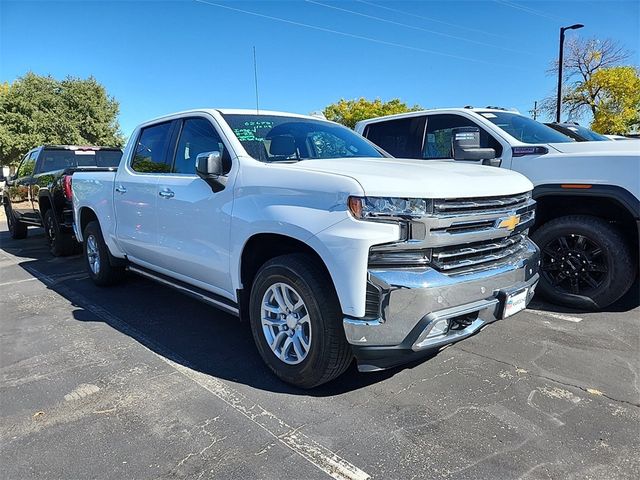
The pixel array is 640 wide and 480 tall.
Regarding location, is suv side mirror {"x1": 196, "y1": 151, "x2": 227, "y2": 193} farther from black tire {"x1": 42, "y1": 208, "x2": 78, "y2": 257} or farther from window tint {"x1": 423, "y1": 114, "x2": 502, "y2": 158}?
black tire {"x1": 42, "y1": 208, "x2": 78, "y2": 257}

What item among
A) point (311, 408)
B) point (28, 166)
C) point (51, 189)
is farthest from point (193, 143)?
point (28, 166)

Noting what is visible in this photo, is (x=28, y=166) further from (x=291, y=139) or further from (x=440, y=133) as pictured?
(x=440, y=133)

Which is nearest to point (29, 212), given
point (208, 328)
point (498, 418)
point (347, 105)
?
point (208, 328)

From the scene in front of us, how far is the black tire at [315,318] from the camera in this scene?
9.30 feet

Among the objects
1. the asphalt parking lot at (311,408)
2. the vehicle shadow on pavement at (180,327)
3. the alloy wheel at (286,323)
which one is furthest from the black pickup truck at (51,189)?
the alloy wheel at (286,323)

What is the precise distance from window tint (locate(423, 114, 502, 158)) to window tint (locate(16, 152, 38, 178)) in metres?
7.84

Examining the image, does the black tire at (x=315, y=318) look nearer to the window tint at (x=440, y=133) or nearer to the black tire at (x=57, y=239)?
the window tint at (x=440, y=133)

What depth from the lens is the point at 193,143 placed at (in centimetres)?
421

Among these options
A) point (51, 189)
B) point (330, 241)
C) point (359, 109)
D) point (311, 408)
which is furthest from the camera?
point (359, 109)

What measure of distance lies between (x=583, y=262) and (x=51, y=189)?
7.84m

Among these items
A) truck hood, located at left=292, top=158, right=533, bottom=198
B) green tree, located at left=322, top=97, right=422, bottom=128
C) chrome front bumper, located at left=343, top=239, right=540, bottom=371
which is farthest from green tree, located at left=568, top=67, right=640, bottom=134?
chrome front bumper, located at left=343, top=239, right=540, bottom=371

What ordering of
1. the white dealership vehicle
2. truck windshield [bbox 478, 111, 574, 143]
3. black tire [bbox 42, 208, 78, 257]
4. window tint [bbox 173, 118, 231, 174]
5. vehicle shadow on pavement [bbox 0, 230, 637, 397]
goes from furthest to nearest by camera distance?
1. black tire [bbox 42, 208, 78, 257]
2. truck windshield [bbox 478, 111, 574, 143]
3. the white dealership vehicle
4. window tint [bbox 173, 118, 231, 174]
5. vehicle shadow on pavement [bbox 0, 230, 637, 397]

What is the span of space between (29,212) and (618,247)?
1014 cm

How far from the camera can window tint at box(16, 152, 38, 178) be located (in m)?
9.53
